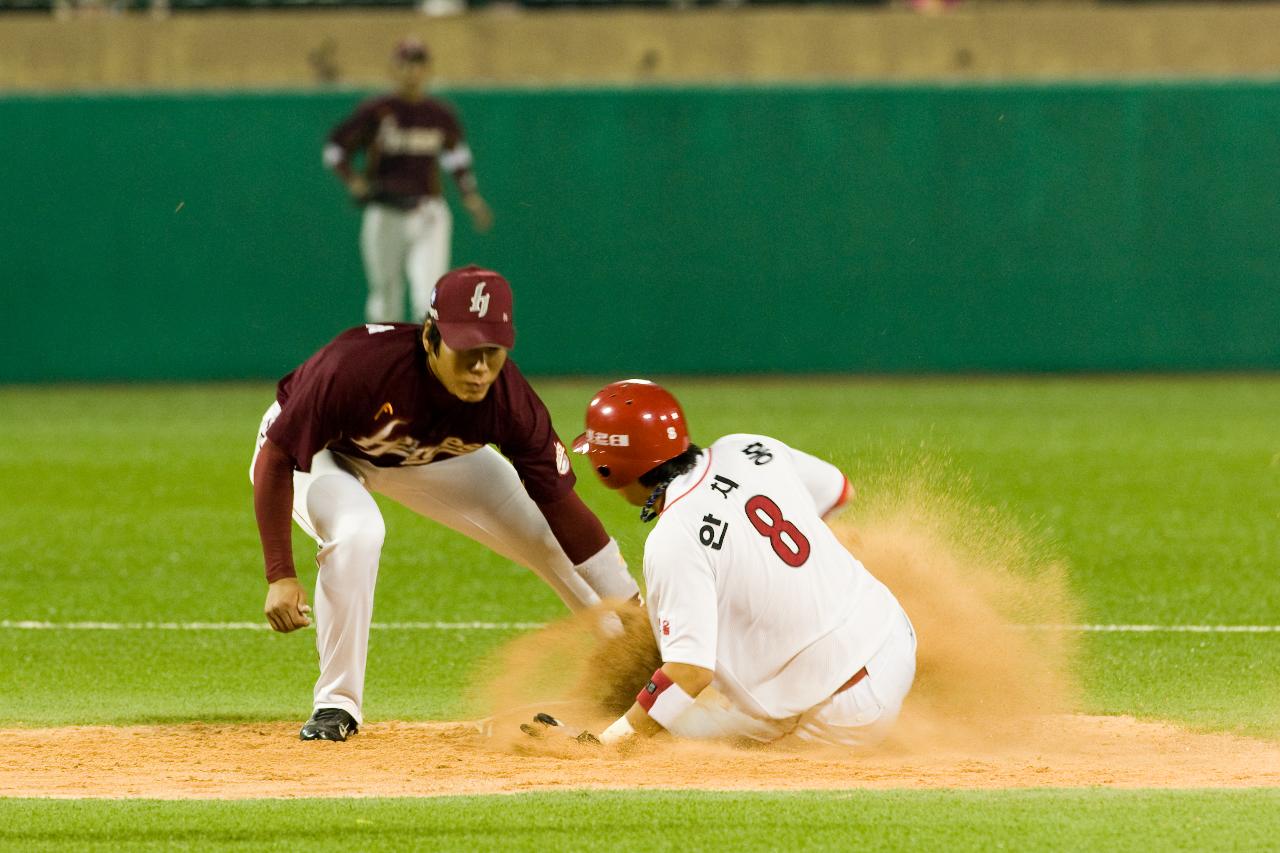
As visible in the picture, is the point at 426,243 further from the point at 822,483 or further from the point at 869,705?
the point at 869,705

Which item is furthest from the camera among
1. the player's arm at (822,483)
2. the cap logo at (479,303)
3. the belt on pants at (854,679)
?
the player's arm at (822,483)

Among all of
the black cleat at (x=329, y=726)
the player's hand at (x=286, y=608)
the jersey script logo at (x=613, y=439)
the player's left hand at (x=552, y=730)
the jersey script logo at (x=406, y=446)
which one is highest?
the jersey script logo at (x=613, y=439)

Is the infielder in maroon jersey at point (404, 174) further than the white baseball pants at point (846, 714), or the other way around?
the infielder in maroon jersey at point (404, 174)

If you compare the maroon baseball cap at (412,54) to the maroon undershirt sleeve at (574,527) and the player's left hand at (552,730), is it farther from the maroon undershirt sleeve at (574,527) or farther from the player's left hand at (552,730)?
the player's left hand at (552,730)

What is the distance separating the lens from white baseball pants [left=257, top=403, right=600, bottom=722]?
639 centimetres

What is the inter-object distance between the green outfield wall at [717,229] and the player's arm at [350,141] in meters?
1.29

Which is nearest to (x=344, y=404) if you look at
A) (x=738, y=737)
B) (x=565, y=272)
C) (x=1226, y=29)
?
(x=738, y=737)

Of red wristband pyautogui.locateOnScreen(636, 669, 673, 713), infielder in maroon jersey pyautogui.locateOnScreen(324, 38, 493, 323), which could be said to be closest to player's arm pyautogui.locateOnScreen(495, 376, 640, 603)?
red wristband pyautogui.locateOnScreen(636, 669, 673, 713)

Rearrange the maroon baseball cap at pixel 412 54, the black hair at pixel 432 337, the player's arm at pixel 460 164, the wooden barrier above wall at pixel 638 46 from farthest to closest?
the wooden barrier above wall at pixel 638 46, the player's arm at pixel 460 164, the maroon baseball cap at pixel 412 54, the black hair at pixel 432 337

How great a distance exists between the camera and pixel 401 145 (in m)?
17.9

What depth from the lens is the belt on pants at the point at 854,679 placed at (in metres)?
6.04

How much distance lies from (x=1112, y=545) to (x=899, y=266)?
8.79m

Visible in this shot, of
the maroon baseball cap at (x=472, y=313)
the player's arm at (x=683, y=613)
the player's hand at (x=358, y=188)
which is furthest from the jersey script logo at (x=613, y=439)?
the player's hand at (x=358, y=188)

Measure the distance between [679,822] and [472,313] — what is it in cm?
189
